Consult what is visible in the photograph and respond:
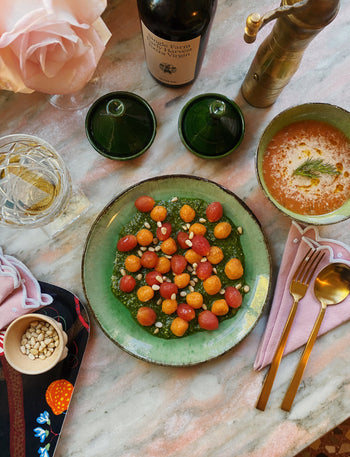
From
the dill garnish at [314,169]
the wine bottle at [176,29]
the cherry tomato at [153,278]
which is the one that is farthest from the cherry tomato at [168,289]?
the wine bottle at [176,29]

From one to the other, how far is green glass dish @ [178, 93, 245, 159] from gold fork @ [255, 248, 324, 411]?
1.02 feet

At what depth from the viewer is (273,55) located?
0.80 meters

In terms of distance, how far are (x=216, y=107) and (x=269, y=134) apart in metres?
0.13

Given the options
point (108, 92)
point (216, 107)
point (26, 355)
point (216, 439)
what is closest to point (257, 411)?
point (216, 439)

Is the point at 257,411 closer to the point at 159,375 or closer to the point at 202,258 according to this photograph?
the point at 159,375

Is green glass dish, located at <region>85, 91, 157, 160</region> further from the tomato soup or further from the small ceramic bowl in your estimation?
the small ceramic bowl

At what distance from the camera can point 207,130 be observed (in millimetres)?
918

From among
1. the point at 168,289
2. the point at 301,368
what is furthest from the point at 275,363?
the point at 168,289

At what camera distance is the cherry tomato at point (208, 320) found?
0.91 m

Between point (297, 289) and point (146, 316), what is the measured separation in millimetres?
356

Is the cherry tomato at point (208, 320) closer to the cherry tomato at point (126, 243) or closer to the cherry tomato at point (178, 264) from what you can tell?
the cherry tomato at point (178, 264)

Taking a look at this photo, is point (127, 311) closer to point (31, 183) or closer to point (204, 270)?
point (204, 270)

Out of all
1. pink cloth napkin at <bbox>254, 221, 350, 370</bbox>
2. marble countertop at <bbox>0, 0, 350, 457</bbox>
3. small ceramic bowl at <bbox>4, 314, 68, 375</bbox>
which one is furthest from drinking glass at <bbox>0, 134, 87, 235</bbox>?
pink cloth napkin at <bbox>254, 221, 350, 370</bbox>

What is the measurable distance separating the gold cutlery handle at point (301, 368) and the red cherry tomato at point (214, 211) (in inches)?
12.8
